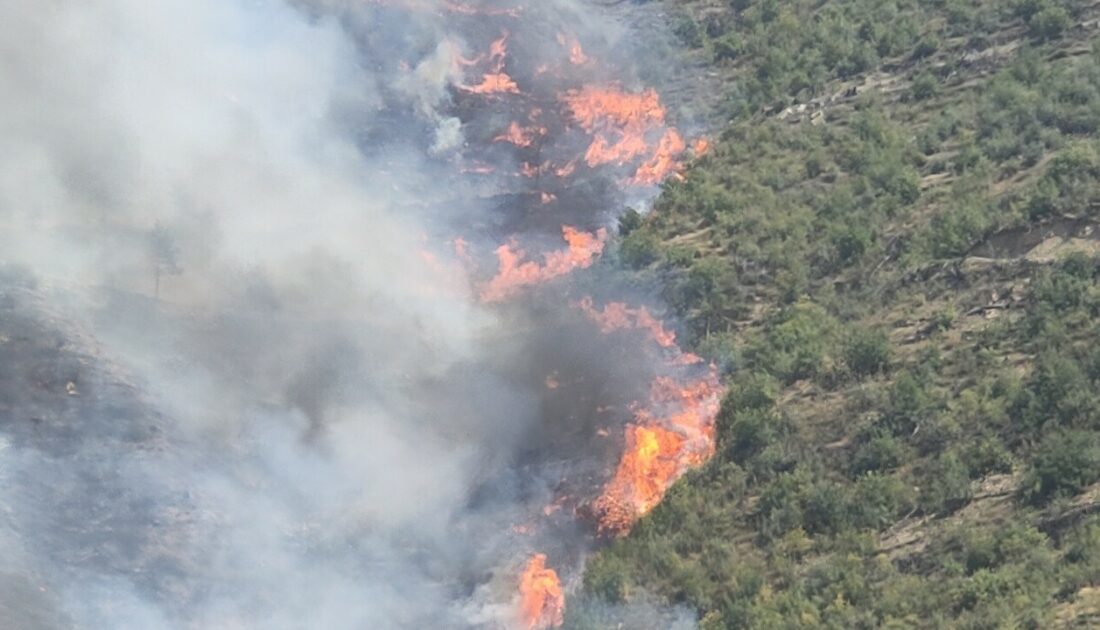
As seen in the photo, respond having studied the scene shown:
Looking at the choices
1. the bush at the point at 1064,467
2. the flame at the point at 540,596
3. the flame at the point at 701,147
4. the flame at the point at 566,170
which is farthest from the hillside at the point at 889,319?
the flame at the point at 566,170

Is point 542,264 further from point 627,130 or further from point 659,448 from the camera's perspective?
point 659,448

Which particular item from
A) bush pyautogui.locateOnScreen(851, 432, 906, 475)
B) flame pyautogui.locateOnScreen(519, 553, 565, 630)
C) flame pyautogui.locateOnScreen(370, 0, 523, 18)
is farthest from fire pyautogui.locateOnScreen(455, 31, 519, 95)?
bush pyautogui.locateOnScreen(851, 432, 906, 475)

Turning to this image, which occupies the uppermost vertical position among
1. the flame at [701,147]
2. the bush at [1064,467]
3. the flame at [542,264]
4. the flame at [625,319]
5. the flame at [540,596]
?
the flame at [701,147]

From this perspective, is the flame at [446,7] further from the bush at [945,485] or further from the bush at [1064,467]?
the bush at [1064,467]

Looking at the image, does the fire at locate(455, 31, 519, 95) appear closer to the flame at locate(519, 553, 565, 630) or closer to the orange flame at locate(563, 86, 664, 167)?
the orange flame at locate(563, 86, 664, 167)

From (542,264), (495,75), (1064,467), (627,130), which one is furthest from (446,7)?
(1064,467)

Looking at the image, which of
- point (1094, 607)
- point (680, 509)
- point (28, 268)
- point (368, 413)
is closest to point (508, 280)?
point (368, 413)

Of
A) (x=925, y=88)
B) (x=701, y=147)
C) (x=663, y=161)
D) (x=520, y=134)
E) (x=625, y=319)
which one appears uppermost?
(x=520, y=134)
